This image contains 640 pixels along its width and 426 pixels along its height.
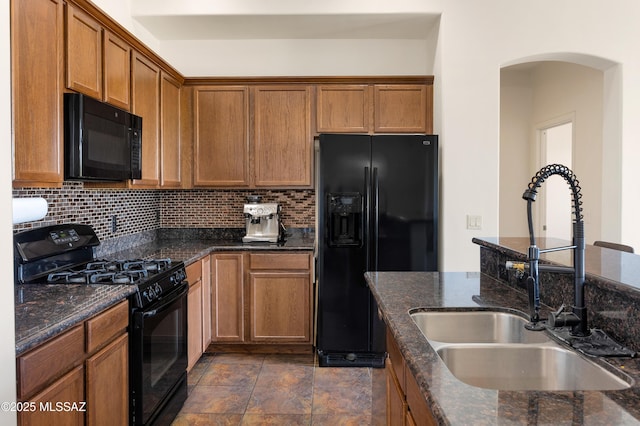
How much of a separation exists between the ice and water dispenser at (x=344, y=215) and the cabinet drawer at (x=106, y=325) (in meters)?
1.63

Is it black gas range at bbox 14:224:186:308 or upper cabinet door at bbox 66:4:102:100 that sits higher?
upper cabinet door at bbox 66:4:102:100

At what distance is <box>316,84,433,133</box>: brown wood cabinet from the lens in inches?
136

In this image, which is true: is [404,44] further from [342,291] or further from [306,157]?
[342,291]

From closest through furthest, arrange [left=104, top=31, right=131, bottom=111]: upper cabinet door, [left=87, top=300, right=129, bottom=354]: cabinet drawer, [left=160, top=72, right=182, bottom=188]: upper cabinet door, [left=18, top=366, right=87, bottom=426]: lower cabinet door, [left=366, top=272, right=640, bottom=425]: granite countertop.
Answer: [left=366, top=272, right=640, bottom=425]: granite countertop → [left=18, top=366, right=87, bottom=426]: lower cabinet door → [left=87, top=300, right=129, bottom=354]: cabinet drawer → [left=104, top=31, right=131, bottom=111]: upper cabinet door → [left=160, top=72, right=182, bottom=188]: upper cabinet door

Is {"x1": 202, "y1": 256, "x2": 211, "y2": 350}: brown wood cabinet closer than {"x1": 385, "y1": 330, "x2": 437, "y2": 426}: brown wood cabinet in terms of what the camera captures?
No

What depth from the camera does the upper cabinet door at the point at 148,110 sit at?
2.68 m

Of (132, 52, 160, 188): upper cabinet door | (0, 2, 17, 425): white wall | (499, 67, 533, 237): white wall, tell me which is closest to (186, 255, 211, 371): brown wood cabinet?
(132, 52, 160, 188): upper cabinet door

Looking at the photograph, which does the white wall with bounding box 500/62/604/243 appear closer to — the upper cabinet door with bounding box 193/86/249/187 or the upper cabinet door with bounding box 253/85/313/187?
the upper cabinet door with bounding box 253/85/313/187

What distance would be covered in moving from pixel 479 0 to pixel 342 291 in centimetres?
247

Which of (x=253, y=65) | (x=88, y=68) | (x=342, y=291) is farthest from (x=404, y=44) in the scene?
(x=88, y=68)

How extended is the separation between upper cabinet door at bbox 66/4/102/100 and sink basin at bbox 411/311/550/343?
1897 mm

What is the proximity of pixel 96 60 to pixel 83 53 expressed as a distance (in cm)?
13

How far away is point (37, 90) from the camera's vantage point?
5.71 ft

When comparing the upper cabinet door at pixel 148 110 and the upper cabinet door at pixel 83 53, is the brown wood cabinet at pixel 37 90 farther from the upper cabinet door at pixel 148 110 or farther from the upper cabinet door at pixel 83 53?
the upper cabinet door at pixel 148 110
